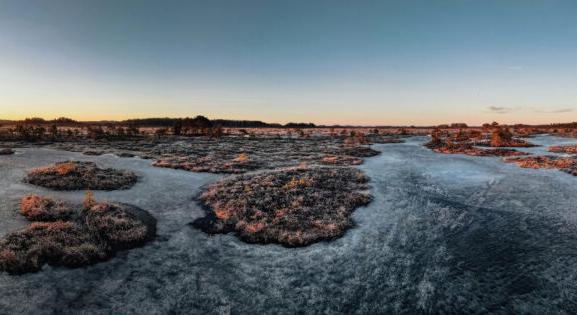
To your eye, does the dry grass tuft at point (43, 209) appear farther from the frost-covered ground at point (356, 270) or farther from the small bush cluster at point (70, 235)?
the frost-covered ground at point (356, 270)

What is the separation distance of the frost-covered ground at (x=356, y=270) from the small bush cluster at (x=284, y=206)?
794 millimetres

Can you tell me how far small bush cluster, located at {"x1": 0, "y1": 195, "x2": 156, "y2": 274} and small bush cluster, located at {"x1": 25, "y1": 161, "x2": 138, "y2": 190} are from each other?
469 cm

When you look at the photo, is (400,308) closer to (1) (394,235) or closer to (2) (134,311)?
(1) (394,235)

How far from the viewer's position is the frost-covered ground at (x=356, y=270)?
8406mm

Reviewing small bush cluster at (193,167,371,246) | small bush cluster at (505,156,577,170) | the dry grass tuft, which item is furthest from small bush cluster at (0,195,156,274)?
small bush cluster at (505,156,577,170)

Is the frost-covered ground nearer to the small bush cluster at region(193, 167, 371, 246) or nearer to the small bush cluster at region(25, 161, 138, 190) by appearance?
the small bush cluster at region(193, 167, 371, 246)

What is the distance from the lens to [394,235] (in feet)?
43.5

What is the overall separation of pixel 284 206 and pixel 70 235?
29.6 feet

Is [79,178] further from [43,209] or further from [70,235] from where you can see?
[70,235]

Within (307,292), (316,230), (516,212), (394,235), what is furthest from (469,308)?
(516,212)

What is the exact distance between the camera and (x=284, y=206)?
55.6 ft

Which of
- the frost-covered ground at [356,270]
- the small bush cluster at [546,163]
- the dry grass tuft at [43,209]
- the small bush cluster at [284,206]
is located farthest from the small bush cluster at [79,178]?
the small bush cluster at [546,163]

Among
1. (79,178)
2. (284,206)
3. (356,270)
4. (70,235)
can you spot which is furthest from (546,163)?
(79,178)

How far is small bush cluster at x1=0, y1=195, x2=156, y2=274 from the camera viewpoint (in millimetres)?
10070
